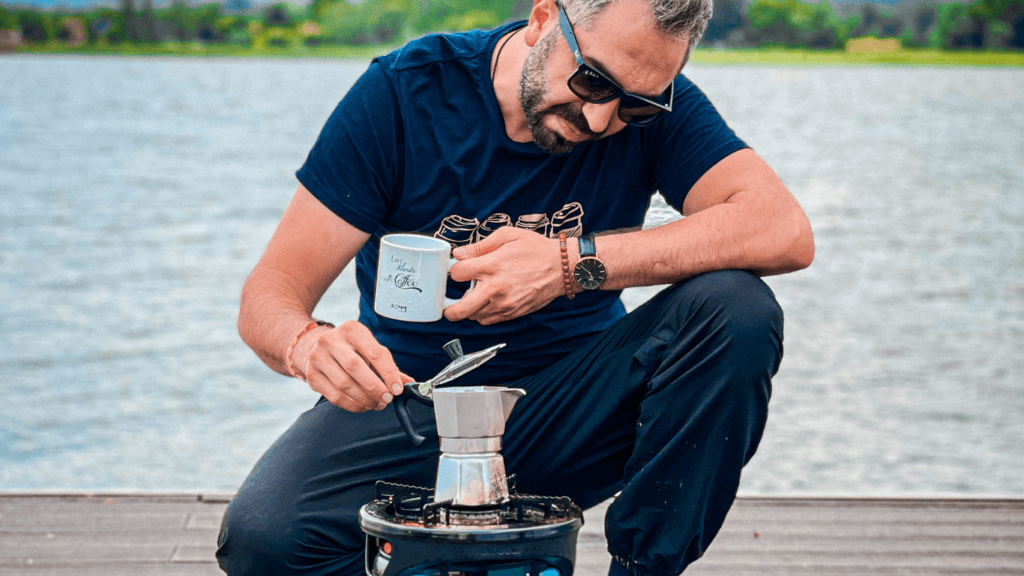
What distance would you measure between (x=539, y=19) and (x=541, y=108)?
0.54 feet

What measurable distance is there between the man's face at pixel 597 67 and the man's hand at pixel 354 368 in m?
0.57

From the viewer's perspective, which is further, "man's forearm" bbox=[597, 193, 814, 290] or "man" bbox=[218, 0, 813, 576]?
"man's forearm" bbox=[597, 193, 814, 290]

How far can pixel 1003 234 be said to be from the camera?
35.7 feet

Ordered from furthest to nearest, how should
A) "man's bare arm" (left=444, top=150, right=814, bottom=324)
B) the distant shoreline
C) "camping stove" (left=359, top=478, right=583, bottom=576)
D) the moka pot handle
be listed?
the distant shoreline → "man's bare arm" (left=444, top=150, right=814, bottom=324) → the moka pot handle → "camping stove" (left=359, top=478, right=583, bottom=576)

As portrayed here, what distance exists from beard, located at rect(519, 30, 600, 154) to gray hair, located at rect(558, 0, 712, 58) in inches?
2.6

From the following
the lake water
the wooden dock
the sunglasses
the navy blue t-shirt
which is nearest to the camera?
the sunglasses

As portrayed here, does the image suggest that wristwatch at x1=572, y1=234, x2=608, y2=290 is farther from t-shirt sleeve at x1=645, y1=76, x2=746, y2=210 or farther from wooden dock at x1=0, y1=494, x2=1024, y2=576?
wooden dock at x1=0, y1=494, x2=1024, y2=576

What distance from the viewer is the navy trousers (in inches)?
61.8

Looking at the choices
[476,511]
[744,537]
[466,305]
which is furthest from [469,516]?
[744,537]

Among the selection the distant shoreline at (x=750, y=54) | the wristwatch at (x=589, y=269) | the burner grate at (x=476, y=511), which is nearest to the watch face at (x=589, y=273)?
the wristwatch at (x=589, y=269)

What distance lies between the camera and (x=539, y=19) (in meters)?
1.87

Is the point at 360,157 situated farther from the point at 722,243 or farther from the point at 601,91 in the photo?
the point at 722,243

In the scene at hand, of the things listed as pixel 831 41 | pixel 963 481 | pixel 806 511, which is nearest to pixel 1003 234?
pixel 963 481

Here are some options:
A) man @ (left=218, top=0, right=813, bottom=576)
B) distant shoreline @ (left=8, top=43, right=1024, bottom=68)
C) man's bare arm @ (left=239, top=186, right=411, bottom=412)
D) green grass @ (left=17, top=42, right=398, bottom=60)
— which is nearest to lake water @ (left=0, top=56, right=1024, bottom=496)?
man @ (left=218, top=0, right=813, bottom=576)
